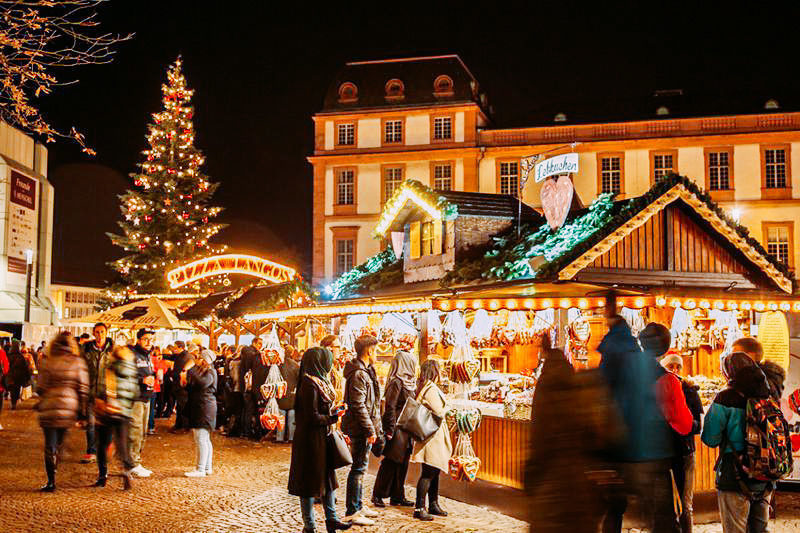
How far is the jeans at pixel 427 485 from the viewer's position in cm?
904

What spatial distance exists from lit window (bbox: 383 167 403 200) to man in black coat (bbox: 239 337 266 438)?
2847cm

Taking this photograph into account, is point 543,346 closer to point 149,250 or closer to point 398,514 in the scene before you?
point 398,514

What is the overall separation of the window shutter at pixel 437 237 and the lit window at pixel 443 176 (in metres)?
28.4

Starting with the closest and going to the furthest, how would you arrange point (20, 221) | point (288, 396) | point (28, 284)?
point (288, 396)
point (28, 284)
point (20, 221)

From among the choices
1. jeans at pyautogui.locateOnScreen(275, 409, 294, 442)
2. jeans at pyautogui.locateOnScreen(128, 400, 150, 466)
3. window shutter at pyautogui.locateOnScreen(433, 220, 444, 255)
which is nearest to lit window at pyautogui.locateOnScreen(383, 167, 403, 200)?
jeans at pyautogui.locateOnScreen(275, 409, 294, 442)

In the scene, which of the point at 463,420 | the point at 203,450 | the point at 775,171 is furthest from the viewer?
the point at 775,171

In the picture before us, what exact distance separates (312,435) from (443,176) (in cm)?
3687

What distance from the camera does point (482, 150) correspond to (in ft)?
141

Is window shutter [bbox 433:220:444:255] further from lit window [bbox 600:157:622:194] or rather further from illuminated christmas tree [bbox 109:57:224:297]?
lit window [bbox 600:157:622:194]

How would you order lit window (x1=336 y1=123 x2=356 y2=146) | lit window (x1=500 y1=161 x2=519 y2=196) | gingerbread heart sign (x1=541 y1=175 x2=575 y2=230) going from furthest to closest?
lit window (x1=336 y1=123 x2=356 y2=146), lit window (x1=500 y1=161 x2=519 y2=196), gingerbread heart sign (x1=541 y1=175 x2=575 y2=230)

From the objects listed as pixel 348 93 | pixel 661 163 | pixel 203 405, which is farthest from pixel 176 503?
pixel 348 93

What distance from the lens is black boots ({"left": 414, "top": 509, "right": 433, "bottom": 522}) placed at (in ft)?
29.2

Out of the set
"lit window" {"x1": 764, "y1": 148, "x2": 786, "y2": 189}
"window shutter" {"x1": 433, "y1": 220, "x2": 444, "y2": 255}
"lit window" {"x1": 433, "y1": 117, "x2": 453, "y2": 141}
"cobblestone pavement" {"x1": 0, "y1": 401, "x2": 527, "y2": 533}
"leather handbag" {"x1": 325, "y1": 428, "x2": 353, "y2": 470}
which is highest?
"lit window" {"x1": 433, "y1": 117, "x2": 453, "y2": 141}

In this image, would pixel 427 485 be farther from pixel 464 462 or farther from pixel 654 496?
pixel 654 496
